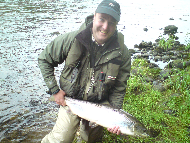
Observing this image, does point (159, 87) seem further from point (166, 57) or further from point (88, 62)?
point (166, 57)

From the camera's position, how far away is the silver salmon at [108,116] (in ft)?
11.1

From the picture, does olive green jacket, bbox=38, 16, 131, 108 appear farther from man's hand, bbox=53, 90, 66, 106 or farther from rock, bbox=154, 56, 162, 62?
rock, bbox=154, 56, 162, 62

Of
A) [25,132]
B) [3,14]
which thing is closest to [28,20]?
[3,14]

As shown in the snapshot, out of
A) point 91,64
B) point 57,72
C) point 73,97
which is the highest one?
point 91,64

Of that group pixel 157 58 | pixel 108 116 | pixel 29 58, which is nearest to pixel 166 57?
pixel 157 58

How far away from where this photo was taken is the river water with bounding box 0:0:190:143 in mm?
5211

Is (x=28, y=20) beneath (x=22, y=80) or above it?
above

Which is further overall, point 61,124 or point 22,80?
point 22,80

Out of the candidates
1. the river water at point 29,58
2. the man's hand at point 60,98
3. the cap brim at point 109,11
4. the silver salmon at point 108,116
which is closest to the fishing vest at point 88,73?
the man's hand at point 60,98

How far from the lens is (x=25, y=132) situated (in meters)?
4.95

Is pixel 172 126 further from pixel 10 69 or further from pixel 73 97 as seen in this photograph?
pixel 10 69

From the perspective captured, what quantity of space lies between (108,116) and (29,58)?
6.64 m

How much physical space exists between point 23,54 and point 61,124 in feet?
21.6

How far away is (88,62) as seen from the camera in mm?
3631
